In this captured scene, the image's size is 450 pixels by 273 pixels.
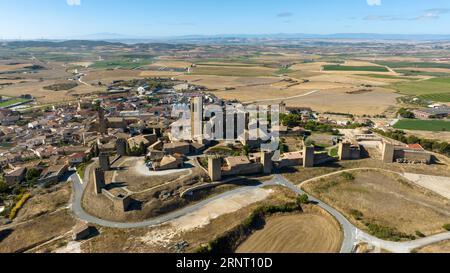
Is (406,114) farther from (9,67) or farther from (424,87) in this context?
(9,67)

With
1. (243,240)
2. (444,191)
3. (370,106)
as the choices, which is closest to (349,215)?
(243,240)

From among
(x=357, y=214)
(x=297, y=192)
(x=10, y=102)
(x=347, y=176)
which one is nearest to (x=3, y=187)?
(x=297, y=192)

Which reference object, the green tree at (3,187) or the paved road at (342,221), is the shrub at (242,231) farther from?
the green tree at (3,187)

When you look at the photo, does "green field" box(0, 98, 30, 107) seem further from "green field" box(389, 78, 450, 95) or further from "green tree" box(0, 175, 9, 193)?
"green field" box(389, 78, 450, 95)

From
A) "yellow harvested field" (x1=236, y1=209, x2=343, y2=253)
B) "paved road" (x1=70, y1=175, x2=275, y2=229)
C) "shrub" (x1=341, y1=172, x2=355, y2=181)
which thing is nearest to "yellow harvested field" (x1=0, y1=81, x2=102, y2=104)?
"paved road" (x1=70, y1=175, x2=275, y2=229)

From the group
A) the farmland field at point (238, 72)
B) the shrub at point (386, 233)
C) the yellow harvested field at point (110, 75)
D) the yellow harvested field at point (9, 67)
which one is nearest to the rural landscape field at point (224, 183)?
the shrub at point (386, 233)

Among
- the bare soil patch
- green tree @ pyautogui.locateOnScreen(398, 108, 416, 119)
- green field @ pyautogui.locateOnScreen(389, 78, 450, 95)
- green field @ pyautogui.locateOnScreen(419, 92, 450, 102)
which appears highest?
green field @ pyautogui.locateOnScreen(389, 78, 450, 95)
